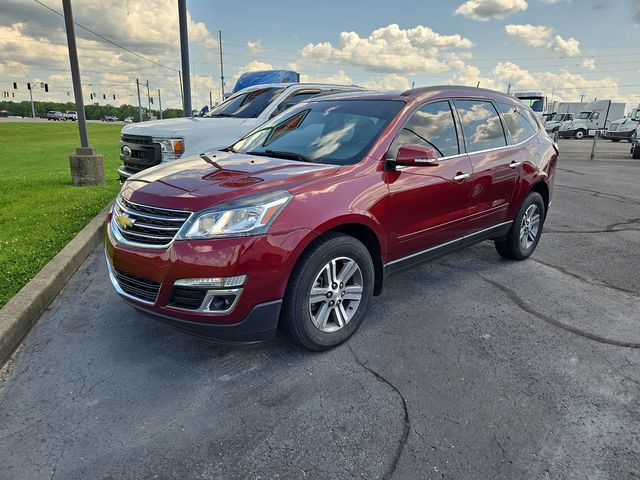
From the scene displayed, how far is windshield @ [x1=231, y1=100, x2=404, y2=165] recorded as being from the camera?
349 cm

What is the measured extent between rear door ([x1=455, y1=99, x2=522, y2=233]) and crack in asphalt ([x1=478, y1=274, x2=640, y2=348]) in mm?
623

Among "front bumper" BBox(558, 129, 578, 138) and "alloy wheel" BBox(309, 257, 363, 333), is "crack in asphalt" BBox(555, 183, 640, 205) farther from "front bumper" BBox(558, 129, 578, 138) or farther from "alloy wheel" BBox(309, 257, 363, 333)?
"front bumper" BBox(558, 129, 578, 138)

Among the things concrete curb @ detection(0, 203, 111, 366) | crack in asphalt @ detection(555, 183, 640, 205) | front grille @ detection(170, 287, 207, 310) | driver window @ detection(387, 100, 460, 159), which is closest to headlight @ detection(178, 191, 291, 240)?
front grille @ detection(170, 287, 207, 310)

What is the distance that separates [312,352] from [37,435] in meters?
1.66

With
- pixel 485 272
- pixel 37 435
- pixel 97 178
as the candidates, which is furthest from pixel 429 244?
pixel 97 178

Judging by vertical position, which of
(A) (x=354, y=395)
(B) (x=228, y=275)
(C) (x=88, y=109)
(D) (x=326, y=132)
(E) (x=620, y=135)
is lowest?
(C) (x=88, y=109)

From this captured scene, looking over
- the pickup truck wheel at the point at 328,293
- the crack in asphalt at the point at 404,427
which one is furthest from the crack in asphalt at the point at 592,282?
the crack in asphalt at the point at 404,427

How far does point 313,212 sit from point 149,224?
1047mm

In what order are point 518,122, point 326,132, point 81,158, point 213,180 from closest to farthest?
point 213,180
point 326,132
point 518,122
point 81,158

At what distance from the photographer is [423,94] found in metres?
3.86

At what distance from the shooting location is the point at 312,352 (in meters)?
3.18

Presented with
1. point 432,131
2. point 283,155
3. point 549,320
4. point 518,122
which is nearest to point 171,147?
point 283,155

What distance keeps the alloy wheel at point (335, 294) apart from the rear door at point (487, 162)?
157cm

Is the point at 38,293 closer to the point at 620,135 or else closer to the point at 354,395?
the point at 354,395
